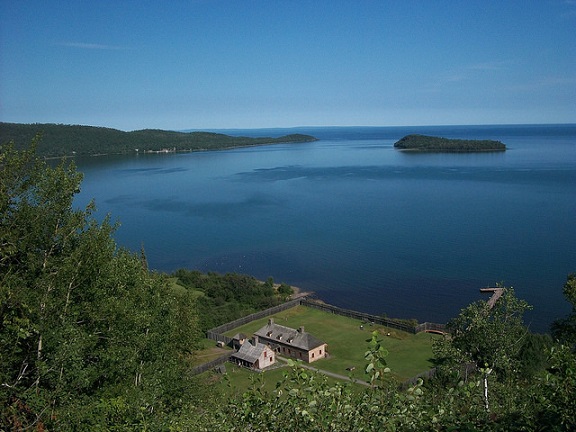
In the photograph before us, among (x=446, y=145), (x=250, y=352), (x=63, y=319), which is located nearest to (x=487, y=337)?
(x=63, y=319)

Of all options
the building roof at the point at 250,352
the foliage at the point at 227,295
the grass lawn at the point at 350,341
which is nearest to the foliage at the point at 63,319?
the building roof at the point at 250,352

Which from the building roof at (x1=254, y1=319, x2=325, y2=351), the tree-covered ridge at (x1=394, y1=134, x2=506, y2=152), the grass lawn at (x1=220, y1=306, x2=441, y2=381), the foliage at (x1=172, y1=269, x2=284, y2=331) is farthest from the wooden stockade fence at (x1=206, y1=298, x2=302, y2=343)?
the tree-covered ridge at (x1=394, y1=134, x2=506, y2=152)

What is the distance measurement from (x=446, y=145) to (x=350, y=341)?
11921 centimetres

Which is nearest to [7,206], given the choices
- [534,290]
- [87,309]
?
[87,309]

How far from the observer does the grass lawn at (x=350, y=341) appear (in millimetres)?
23438

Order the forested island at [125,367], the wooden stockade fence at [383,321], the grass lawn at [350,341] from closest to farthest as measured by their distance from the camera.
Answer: the forested island at [125,367], the grass lawn at [350,341], the wooden stockade fence at [383,321]

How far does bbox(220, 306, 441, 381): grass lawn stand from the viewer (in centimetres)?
2344

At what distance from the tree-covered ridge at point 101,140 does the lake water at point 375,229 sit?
34917mm

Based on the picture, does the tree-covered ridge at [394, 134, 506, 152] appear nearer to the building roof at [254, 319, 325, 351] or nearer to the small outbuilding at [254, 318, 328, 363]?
the building roof at [254, 319, 325, 351]

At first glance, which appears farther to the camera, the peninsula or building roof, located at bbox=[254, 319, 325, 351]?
the peninsula

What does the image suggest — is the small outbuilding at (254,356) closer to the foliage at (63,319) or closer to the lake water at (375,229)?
the lake water at (375,229)

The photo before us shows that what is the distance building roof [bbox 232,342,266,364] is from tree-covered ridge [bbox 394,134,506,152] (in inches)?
4576

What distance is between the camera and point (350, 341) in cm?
2653

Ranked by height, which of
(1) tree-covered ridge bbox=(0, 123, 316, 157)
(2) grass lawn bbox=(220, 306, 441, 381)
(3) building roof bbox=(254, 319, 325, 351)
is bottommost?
(2) grass lawn bbox=(220, 306, 441, 381)
